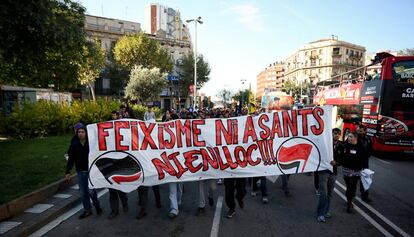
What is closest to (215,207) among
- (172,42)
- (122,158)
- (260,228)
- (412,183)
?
(260,228)

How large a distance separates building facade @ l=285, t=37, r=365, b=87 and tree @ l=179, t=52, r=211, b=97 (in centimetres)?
4265

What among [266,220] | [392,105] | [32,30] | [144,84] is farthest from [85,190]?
[144,84]

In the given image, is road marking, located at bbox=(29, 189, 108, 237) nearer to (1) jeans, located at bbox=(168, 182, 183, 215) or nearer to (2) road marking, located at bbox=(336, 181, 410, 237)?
(1) jeans, located at bbox=(168, 182, 183, 215)

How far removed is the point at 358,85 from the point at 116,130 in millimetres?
12480

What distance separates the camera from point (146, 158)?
5914mm

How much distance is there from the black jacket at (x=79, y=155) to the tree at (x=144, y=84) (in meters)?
32.2

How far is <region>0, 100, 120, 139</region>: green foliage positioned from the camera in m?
14.3

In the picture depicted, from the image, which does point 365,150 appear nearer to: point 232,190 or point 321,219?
point 321,219

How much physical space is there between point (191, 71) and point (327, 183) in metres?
50.4

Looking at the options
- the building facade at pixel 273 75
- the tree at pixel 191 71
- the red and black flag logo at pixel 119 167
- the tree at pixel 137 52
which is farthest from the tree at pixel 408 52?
the building facade at pixel 273 75

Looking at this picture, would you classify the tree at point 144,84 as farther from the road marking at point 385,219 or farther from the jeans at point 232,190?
the road marking at point 385,219

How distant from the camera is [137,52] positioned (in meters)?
44.0

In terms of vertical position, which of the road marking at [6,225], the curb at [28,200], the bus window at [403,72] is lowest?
the road marking at [6,225]

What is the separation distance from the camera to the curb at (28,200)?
5.46 m
